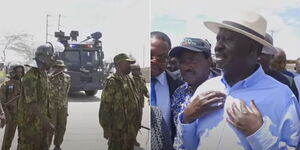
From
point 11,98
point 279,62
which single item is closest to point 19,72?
point 11,98

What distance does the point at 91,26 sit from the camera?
8.01 ft

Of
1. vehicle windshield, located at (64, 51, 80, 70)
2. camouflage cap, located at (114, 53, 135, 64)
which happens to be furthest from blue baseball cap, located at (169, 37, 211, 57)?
vehicle windshield, located at (64, 51, 80, 70)

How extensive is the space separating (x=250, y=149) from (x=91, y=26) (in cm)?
115

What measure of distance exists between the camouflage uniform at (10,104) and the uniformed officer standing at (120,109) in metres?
0.58

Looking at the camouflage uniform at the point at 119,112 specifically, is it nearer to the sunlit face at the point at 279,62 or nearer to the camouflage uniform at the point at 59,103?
the camouflage uniform at the point at 59,103

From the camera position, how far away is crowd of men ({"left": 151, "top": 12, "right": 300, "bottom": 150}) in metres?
2.26

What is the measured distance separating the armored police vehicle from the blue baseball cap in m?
0.46

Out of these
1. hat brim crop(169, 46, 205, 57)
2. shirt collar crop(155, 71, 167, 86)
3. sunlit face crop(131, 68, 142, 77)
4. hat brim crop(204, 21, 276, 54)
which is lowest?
shirt collar crop(155, 71, 167, 86)

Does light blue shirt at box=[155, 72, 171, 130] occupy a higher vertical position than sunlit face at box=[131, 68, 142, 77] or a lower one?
lower

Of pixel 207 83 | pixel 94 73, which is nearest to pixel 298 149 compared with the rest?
pixel 207 83

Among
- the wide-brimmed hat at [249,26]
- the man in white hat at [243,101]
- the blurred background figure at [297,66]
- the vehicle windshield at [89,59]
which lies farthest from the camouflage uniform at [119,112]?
the blurred background figure at [297,66]

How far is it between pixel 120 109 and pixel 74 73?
42cm

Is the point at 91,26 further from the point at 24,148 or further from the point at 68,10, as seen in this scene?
the point at 24,148

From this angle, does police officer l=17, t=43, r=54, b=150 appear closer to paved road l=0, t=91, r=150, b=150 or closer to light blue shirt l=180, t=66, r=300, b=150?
paved road l=0, t=91, r=150, b=150
